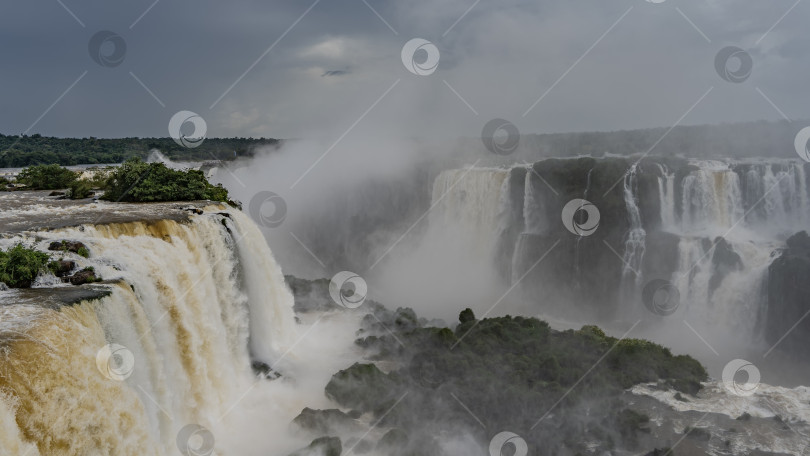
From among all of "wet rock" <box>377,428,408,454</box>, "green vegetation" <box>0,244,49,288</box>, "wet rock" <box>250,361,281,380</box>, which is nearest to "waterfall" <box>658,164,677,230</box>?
"wet rock" <box>377,428,408,454</box>

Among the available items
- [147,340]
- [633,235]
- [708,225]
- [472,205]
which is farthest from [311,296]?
[708,225]

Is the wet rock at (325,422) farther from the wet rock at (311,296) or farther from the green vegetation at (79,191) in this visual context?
the green vegetation at (79,191)

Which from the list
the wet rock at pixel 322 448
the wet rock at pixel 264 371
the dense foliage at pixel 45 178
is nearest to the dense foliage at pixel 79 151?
the dense foliage at pixel 45 178

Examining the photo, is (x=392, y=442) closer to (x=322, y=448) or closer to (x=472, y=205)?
(x=322, y=448)

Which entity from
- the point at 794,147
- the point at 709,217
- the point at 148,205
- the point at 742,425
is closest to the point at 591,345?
the point at 742,425

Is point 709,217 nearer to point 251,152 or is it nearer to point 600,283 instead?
point 600,283

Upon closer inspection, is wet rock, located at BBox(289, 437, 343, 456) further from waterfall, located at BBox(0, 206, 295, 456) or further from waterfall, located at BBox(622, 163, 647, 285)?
waterfall, located at BBox(622, 163, 647, 285)
